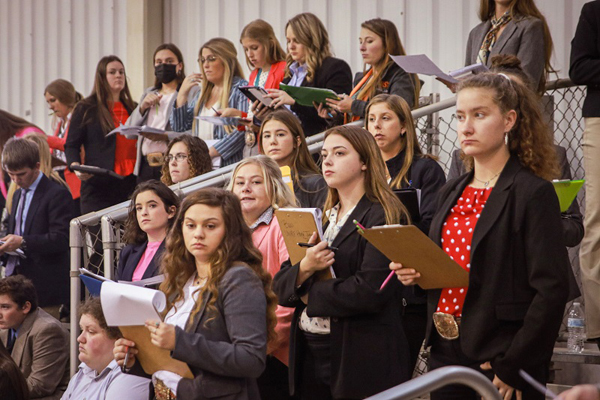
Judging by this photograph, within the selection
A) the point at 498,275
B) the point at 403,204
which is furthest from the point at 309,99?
the point at 498,275

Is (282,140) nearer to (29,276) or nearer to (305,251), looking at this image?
(305,251)

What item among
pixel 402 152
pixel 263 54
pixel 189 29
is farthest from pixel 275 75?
pixel 189 29

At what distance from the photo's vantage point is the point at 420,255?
279 centimetres

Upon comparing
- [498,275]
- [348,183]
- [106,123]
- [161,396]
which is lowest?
[161,396]

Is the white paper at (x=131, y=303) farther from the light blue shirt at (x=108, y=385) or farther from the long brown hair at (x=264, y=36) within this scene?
the long brown hair at (x=264, y=36)

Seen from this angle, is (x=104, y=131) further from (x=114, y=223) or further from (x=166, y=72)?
(x=114, y=223)

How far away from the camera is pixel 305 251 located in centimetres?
340

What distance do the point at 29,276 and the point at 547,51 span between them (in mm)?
3617

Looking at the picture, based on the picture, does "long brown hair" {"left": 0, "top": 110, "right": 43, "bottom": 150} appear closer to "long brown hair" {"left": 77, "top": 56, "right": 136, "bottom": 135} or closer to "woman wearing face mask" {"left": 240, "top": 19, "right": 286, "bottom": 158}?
"long brown hair" {"left": 77, "top": 56, "right": 136, "bottom": 135}

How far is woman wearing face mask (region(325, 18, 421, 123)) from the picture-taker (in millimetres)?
5086

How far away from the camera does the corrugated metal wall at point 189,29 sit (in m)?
7.28

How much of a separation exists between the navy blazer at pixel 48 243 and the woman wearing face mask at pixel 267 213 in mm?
2280

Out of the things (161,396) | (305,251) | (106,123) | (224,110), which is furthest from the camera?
(106,123)

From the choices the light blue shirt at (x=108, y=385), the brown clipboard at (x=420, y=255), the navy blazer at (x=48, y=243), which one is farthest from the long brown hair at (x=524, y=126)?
the navy blazer at (x=48, y=243)
